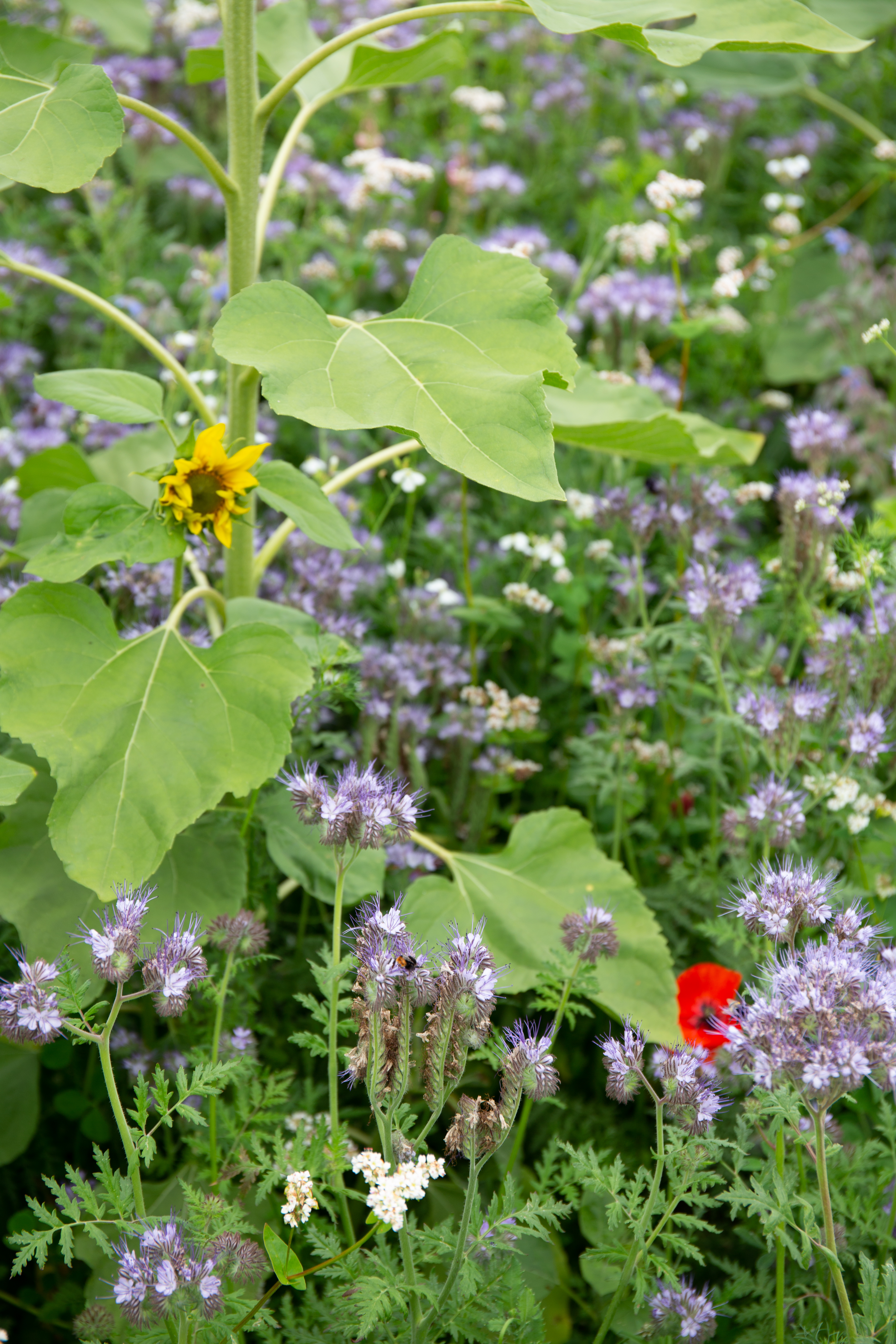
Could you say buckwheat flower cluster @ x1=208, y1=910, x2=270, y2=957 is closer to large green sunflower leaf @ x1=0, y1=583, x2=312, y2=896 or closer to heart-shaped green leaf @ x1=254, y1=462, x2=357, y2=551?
large green sunflower leaf @ x1=0, y1=583, x2=312, y2=896

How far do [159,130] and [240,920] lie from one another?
2778 millimetres

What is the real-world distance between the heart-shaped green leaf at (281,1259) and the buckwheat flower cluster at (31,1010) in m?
0.27

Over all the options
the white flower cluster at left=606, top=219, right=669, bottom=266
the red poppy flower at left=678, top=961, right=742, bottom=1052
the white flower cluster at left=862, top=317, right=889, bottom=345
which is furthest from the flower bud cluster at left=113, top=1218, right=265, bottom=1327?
the white flower cluster at left=606, top=219, right=669, bottom=266

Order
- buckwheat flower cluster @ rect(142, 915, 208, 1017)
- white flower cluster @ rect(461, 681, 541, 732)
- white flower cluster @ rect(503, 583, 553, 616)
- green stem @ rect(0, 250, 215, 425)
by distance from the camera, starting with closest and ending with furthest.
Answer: buckwheat flower cluster @ rect(142, 915, 208, 1017) → green stem @ rect(0, 250, 215, 425) → white flower cluster @ rect(461, 681, 541, 732) → white flower cluster @ rect(503, 583, 553, 616)

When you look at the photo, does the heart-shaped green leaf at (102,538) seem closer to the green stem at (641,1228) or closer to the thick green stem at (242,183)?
the thick green stem at (242,183)

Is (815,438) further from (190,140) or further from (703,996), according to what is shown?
(190,140)

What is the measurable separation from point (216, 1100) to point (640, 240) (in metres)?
2.05

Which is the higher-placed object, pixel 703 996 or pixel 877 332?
pixel 877 332

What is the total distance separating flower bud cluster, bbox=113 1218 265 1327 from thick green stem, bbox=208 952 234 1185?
18cm

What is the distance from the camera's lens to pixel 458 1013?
97cm

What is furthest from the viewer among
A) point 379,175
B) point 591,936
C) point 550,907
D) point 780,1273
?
point 379,175

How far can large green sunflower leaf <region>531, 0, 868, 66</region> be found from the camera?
1.26m

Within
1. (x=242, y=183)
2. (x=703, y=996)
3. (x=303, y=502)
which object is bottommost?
(x=703, y=996)

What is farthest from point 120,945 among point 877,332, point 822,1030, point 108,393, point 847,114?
point 847,114
